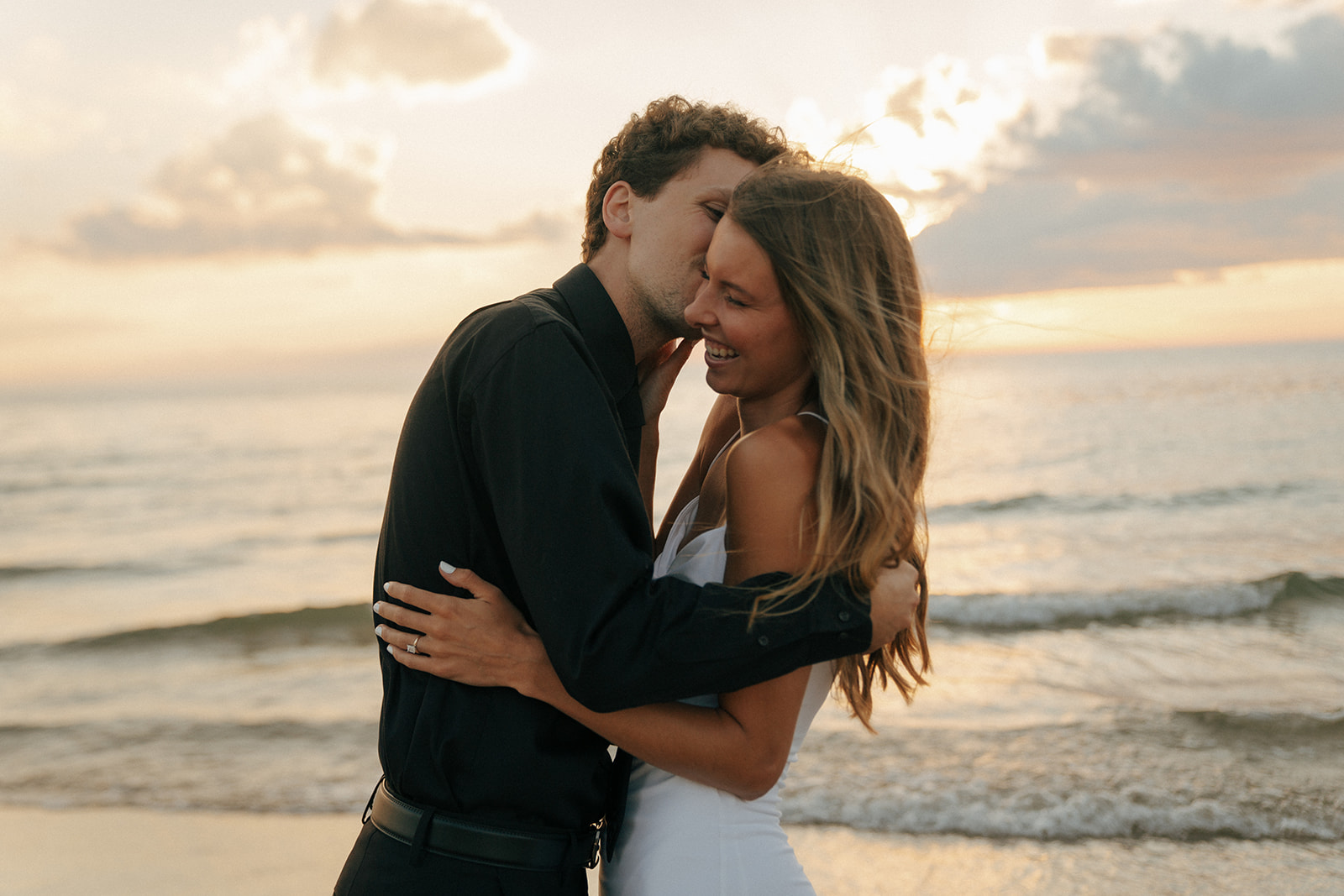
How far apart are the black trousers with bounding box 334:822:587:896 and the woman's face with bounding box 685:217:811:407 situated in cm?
104

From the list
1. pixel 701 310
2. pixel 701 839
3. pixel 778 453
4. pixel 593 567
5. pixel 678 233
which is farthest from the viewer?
pixel 678 233

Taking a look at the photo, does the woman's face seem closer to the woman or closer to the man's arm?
the woman

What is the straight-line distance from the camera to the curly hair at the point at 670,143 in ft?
7.89

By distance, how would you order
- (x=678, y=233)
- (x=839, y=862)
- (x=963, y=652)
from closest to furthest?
(x=678, y=233) < (x=839, y=862) < (x=963, y=652)

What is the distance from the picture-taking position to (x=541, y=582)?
5.03 feet

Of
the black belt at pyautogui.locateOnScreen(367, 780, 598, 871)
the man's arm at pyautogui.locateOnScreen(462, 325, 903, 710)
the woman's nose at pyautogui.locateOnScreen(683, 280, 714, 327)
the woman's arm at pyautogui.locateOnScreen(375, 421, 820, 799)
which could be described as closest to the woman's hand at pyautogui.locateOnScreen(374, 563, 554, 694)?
the woman's arm at pyautogui.locateOnScreen(375, 421, 820, 799)

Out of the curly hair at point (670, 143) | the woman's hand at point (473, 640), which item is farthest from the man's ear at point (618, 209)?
the woman's hand at point (473, 640)

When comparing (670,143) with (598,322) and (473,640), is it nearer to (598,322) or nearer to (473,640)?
(598,322)

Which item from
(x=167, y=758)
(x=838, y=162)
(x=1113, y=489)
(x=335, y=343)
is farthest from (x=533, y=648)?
(x=335, y=343)

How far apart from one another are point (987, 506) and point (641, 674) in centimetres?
1570

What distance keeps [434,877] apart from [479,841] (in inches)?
4.1

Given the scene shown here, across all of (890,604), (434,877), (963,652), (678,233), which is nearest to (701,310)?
(678,233)

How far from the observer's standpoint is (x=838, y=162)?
2.10 meters

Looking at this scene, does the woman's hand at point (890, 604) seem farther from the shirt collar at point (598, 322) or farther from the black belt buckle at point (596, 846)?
the shirt collar at point (598, 322)
